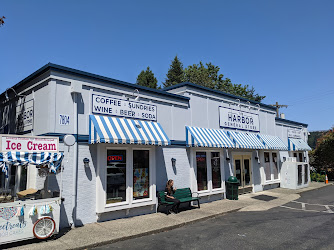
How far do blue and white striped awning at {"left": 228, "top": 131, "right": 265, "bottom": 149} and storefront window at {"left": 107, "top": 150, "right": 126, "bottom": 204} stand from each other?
7.29 metres

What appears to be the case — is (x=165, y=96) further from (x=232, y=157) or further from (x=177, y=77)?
(x=177, y=77)

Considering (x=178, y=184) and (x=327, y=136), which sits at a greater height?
(x=327, y=136)

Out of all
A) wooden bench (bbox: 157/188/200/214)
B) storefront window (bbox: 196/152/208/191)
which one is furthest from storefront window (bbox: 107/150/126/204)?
storefront window (bbox: 196/152/208/191)

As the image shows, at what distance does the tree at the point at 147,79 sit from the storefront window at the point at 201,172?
1085 inches

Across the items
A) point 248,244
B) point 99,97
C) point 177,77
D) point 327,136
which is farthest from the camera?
point 177,77

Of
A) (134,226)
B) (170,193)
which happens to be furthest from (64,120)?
(170,193)

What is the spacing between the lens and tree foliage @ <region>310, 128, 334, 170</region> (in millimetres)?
25125

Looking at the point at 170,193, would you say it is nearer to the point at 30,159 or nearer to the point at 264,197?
the point at 30,159

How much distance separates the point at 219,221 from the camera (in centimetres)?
1003

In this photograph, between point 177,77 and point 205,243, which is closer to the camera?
point 205,243

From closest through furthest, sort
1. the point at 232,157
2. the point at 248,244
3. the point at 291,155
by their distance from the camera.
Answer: the point at 248,244 → the point at 232,157 → the point at 291,155

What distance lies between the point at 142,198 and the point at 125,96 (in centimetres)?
415

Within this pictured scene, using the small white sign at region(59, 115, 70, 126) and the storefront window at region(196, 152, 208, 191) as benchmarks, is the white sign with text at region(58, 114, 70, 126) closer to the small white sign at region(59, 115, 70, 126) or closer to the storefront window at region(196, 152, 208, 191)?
the small white sign at region(59, 115, 70, 126)

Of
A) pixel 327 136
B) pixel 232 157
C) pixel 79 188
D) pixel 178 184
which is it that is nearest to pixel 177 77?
pixel 327 136
